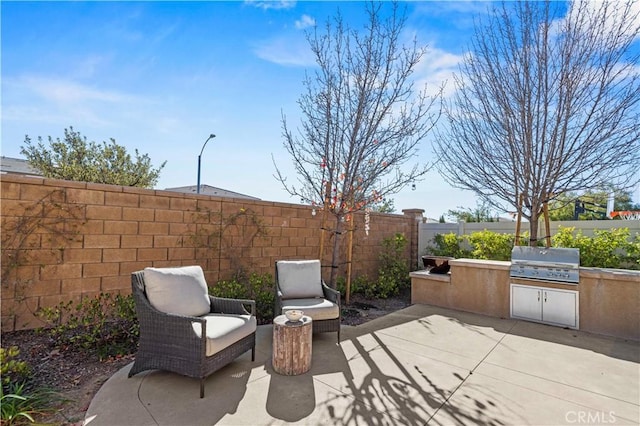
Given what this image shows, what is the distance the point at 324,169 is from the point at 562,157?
372 centimetres

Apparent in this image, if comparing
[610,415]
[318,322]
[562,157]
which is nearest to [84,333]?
[318,322]

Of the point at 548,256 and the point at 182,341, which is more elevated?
the point at 548,256

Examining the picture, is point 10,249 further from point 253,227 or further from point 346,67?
point 346,67

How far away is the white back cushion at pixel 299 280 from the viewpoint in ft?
14.1

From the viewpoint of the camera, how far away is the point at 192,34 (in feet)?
15.1

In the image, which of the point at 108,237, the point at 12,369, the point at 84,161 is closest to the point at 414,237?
the point at 108,237

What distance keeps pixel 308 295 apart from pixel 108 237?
2.72 meters

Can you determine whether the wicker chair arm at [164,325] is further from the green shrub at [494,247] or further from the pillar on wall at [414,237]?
the pillar on wall at [414,237]

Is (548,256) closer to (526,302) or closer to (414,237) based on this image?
(526,302)

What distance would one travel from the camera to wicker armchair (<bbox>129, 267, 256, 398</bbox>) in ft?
8.49

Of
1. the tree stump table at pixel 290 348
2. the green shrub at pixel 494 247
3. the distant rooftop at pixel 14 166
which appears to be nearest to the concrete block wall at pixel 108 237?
the tree stump table at pixel 290 348

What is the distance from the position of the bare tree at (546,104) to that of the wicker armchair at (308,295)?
3.44 metres

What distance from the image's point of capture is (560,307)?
15.4 ft

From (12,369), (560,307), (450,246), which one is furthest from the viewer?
(450,246)
